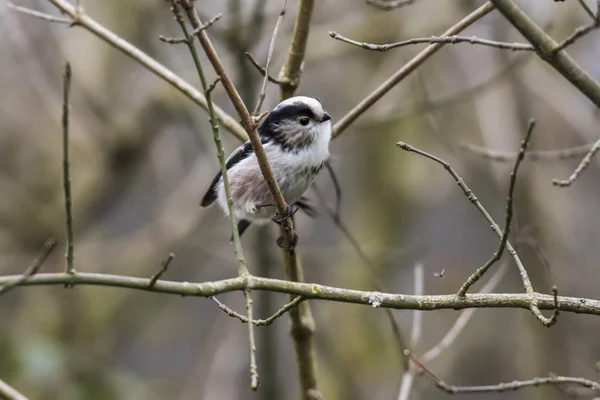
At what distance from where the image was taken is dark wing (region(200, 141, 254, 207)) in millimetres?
3492

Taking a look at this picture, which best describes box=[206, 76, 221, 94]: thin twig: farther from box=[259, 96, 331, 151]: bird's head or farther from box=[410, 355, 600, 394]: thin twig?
box=[410, 355, 600, 394]: thin twig

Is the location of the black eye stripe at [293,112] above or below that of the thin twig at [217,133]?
above

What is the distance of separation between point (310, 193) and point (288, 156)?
9.24ft

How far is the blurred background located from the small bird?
1.09m

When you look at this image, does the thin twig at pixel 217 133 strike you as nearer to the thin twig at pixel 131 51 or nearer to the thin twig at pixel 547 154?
the thin twig at pixel 131 51

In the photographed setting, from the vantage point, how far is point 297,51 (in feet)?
9.56

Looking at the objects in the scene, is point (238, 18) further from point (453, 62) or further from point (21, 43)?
point (453, 62)

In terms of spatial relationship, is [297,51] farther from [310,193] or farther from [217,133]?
[310,193]

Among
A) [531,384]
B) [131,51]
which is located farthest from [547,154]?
[131,51]

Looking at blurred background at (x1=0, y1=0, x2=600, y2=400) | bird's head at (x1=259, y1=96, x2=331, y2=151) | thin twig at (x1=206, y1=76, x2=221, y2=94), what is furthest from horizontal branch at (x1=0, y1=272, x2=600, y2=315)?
blurred background at (x1=0, y1=0, x2=600, y2=400)

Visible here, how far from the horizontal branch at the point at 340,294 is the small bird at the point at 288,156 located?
1129 millimetres

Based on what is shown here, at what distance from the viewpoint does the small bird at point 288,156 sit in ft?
10.7

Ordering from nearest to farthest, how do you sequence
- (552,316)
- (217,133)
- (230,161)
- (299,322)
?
1. (552,316)
2. (217,133)
3. (299,322)
4. (230,161)

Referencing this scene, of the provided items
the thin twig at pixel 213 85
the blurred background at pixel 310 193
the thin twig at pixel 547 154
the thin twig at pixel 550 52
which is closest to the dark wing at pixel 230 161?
the blurred background at pixel 310 193
